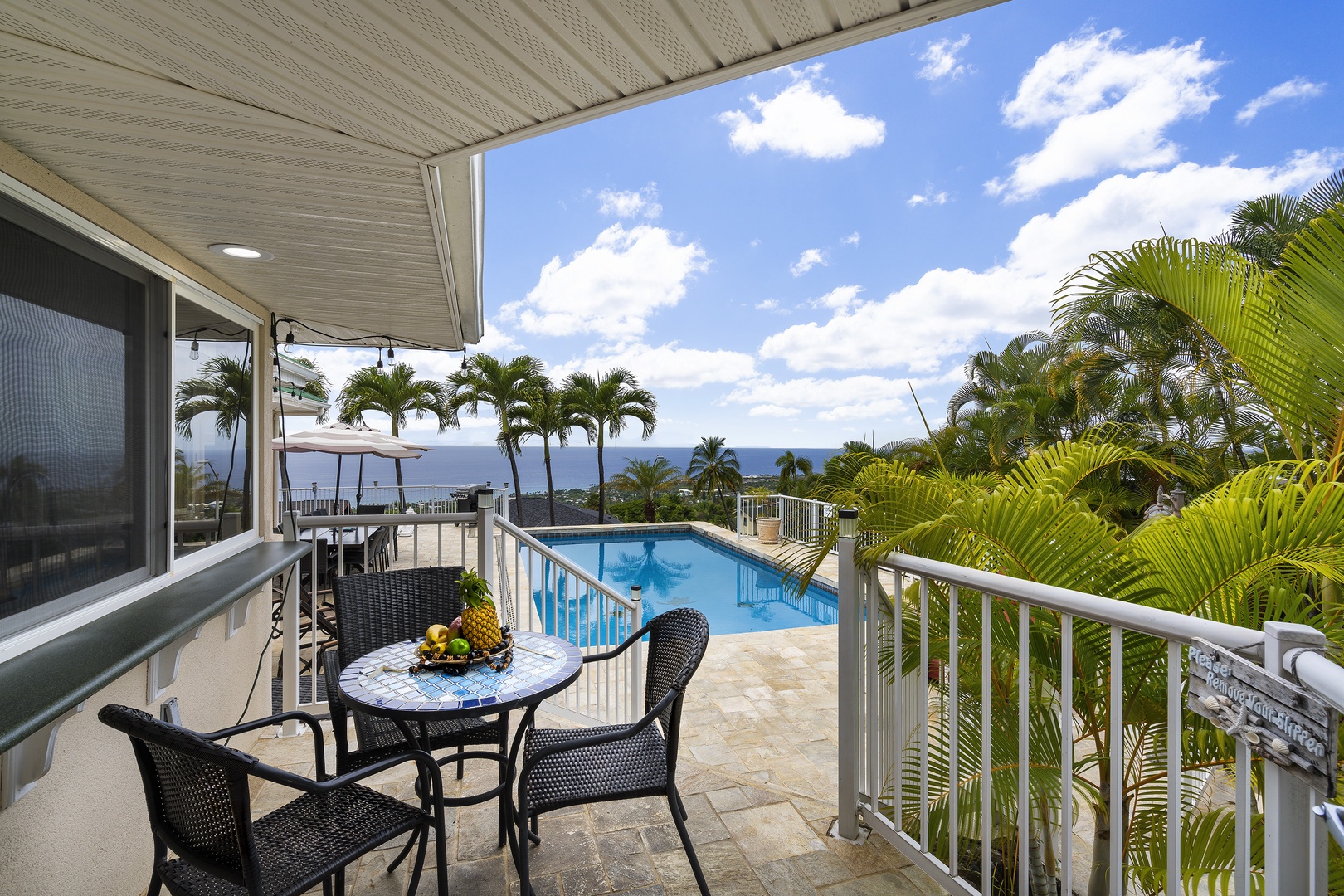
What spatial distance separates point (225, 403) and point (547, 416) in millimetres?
13471

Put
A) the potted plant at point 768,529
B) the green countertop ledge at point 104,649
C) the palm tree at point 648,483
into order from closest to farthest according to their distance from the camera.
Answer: the green countertop ledge at point 104,649, the potted plant at point 768,529, the palm tree at point 648,483

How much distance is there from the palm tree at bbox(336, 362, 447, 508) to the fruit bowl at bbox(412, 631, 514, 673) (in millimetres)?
15278

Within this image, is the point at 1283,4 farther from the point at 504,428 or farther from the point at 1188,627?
the point at 1188,627

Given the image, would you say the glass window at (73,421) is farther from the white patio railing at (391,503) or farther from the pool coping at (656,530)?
the pool coping at (656,530)

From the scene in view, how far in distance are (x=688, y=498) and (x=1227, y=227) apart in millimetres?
14209

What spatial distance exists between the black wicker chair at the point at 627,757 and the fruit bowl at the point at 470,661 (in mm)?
245

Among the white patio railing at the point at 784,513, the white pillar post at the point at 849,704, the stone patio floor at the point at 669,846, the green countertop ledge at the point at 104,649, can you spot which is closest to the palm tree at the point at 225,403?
the green countertop ledge at the point at 104,649

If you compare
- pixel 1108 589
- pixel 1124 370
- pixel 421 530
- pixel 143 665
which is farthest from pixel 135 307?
pixel 1124 370

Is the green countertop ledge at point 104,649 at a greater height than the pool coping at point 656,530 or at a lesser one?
greater

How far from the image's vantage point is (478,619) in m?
2.13

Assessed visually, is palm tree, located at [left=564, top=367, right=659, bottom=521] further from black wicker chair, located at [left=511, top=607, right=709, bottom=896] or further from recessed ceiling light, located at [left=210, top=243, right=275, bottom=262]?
black wicker chair, located at [left=511, top=607, right=709, bottom=896]

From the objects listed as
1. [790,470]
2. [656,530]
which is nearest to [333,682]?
[656,530]

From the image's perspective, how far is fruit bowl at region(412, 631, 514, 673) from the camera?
2.03 m

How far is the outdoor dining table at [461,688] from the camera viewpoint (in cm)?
178
